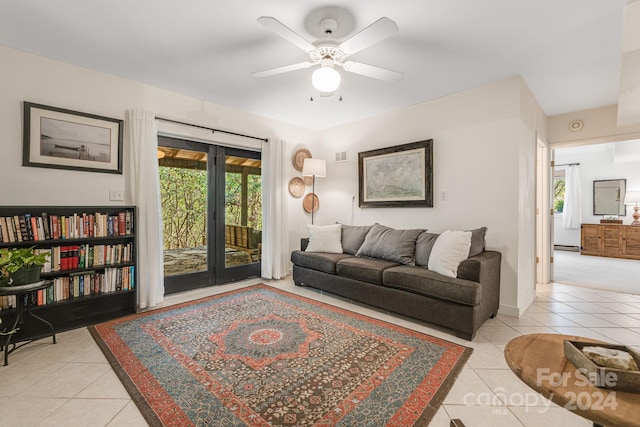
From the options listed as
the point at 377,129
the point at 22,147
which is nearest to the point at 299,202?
the point at 377,129

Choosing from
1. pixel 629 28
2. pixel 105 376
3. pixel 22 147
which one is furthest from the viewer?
pixel 22 147

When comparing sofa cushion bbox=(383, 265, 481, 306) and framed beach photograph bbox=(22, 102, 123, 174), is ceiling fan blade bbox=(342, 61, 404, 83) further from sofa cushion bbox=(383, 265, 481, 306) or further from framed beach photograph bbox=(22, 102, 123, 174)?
framed beach photograph bbox=(22, 102, 123, 174)

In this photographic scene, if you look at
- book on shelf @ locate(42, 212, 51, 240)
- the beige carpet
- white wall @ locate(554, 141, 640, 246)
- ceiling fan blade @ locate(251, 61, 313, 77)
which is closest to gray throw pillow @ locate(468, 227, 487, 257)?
ceiling fan blade @ locate(251, 61, 313, 77)

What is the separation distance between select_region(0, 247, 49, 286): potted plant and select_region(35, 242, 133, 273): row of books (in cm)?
20

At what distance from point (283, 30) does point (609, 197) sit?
896cm

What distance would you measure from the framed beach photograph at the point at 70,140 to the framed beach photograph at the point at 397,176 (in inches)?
127

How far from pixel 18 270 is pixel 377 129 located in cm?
423

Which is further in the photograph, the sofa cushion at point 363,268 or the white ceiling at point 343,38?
the sofa cushion at point 363,268

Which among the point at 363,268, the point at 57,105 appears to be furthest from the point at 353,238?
the point at 57,105

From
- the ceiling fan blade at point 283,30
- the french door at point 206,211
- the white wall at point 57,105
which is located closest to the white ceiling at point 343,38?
the white wall at point 57,105

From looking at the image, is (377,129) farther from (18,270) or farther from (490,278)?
(18,270)

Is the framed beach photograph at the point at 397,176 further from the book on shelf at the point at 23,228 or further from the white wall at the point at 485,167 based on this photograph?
the book on shelf at the point at 23,228

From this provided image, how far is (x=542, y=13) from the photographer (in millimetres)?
2014

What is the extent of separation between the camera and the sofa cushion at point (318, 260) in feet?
11.7
